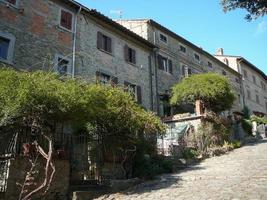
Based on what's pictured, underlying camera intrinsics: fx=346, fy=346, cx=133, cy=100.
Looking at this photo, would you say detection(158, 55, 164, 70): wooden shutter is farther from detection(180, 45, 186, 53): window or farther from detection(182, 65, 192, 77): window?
detection(180, 45, 186, 53): window

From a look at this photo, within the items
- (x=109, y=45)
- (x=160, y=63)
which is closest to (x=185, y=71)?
(x=160, y=63)

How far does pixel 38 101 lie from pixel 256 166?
9.15 m

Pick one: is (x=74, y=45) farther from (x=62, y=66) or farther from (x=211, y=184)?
(x=211, y=184)

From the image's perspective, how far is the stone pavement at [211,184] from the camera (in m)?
9.42

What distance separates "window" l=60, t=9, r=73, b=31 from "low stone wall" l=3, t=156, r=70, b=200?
9.18m

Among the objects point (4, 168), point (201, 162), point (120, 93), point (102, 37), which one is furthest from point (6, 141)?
point (102, 37)

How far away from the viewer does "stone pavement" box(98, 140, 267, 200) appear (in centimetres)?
942

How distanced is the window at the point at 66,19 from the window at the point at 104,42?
2.03 m

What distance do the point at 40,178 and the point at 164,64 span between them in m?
16.6

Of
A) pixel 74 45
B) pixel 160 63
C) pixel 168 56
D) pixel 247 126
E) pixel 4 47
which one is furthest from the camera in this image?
pixel 247 126

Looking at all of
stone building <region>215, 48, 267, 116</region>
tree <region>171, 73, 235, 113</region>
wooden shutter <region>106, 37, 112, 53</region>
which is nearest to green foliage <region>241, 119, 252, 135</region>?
tree <region>171, 73, 235, 113</region>

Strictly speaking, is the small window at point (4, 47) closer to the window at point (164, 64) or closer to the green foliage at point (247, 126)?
the window at point (164, 64)

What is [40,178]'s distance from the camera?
31.3 ft

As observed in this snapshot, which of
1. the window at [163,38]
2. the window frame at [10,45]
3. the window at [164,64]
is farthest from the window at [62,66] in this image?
the window at [163,38]
